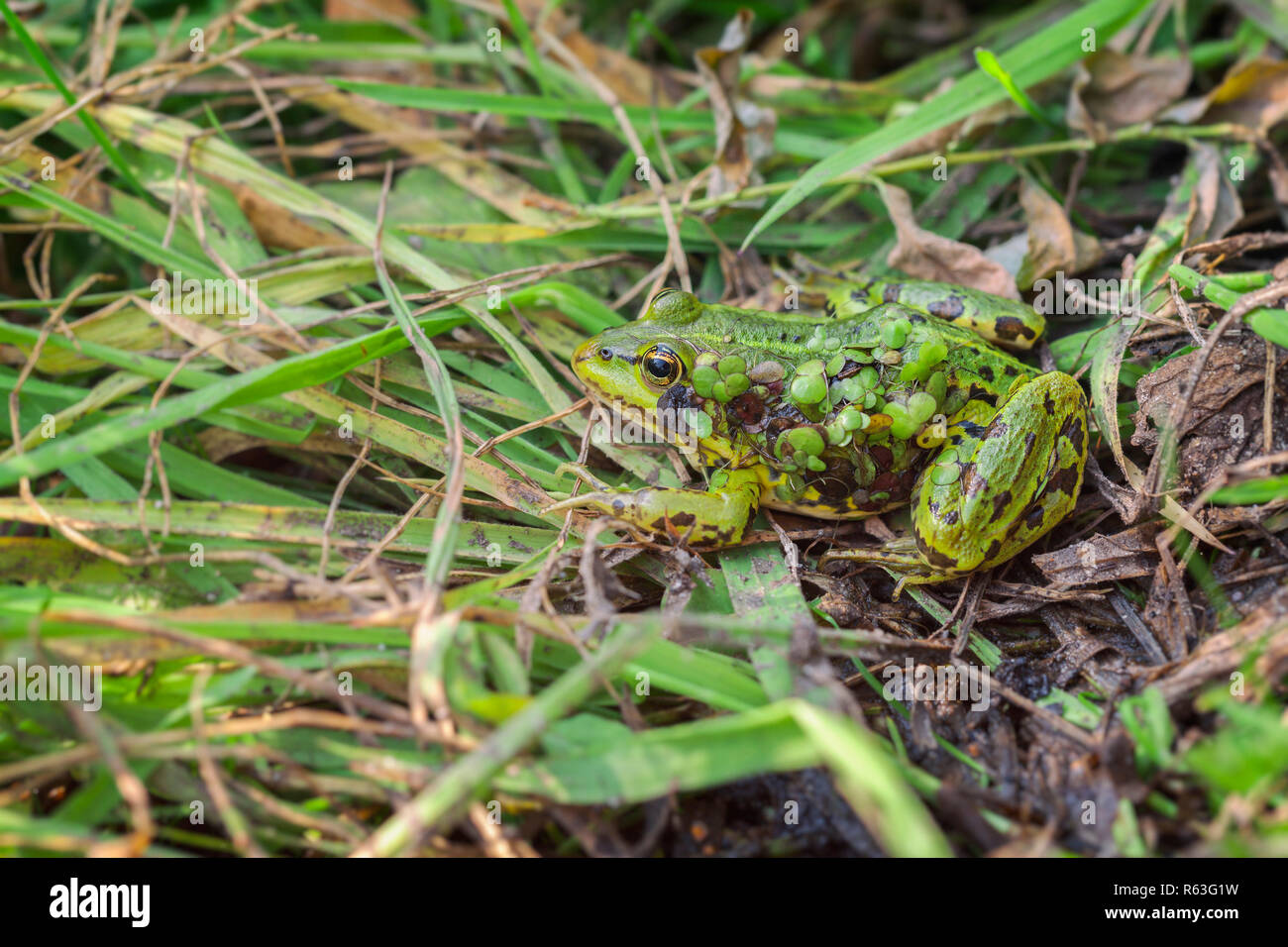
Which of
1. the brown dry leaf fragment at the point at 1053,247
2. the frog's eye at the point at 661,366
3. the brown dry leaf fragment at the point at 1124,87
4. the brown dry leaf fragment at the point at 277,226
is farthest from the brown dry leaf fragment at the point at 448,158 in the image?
the brown dry leaf fragment at the point at 1124,87

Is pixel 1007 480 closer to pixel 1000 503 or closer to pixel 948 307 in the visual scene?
pixel 1000 503

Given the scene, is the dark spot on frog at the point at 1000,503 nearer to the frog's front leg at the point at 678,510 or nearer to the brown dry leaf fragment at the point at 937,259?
the frog's front leg at the point at 678,510

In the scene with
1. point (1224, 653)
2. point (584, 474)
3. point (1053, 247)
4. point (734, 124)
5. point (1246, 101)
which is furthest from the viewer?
point (734, 124)

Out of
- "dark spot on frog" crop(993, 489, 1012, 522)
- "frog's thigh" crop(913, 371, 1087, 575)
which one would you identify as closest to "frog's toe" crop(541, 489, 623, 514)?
"frog's thigh" crop(913, 371, 1087, 575)

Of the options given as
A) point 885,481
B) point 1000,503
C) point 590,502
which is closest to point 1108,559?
point 1000,503

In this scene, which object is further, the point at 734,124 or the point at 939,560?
the point at 734,124
